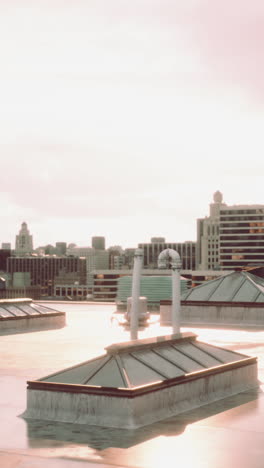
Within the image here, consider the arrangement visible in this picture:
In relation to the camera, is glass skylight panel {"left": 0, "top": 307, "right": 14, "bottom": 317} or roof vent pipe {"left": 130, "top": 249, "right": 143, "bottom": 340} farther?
glass skylight panel {"left": 0, "top": 307, "right": 14, "bottom": 317}

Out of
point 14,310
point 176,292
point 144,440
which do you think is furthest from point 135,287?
point 14,310

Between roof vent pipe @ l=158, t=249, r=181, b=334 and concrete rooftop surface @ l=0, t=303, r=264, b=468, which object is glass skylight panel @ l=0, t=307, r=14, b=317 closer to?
concrete rooftop surface @ l=0, t=303, r=264, b=468

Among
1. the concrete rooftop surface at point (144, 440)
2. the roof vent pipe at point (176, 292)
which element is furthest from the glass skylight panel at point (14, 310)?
the roof vent pipe at point (176, 292)

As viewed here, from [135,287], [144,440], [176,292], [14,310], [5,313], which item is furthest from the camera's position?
[14,310]

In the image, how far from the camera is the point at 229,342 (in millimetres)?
40312

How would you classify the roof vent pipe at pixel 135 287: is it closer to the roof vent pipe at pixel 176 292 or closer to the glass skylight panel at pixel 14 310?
the roof vent pipe at pixel 176 292

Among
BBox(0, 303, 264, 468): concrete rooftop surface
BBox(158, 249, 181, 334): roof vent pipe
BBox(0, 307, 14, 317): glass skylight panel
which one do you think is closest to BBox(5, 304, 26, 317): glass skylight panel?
BBox(0, 307, 14, 317): glass skylight panel

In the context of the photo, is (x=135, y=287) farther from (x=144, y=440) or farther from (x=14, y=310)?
(x=14, y=310)

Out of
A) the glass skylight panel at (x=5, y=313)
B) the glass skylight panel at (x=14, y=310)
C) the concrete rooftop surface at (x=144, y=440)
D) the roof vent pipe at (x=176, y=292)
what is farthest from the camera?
the glass skylight panel at (x=14, y=310)

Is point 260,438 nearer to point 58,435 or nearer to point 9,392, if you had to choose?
point 58,435

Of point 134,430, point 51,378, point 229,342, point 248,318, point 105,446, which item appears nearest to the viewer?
point 105,446

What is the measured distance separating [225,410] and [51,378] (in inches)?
211

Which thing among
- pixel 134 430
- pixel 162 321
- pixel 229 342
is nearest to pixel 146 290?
pixel 162 321

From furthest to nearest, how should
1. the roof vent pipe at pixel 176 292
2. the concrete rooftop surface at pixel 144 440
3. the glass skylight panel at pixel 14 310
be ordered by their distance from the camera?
the glass skylight panel at pixel 14 310, the roof vent pipe at pixel 176 292, the concrete rooftop surface at pixel 144 440
